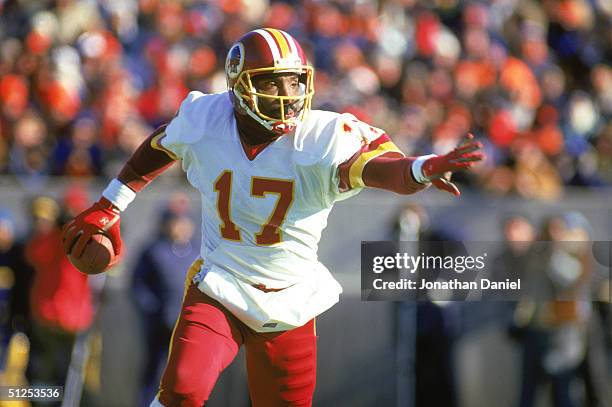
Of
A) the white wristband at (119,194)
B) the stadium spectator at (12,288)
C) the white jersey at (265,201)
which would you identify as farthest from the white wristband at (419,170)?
the stadium spectator at (12,288)

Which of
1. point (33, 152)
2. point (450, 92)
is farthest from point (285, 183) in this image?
point (450, 92)

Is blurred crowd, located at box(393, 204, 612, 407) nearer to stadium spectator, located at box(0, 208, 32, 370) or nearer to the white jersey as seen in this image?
stadium spectator, located at box(0, 208, 32, 370)

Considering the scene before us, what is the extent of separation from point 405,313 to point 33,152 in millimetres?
2873

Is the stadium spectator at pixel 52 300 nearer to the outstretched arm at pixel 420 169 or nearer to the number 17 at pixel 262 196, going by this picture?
the number 17 at pixel 262 196

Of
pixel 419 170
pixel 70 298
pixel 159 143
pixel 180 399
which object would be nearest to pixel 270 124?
pixel 159 143

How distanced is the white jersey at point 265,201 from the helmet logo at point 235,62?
0.18 meters

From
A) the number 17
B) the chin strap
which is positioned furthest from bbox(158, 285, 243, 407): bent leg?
the chin strap

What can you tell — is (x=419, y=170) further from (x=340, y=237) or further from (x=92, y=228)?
(x=340, y=237)

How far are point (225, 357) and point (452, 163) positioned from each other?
4.19ft

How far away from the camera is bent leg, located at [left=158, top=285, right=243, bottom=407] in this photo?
4.33 m

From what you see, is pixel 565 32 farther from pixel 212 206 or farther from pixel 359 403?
pixel 212 206

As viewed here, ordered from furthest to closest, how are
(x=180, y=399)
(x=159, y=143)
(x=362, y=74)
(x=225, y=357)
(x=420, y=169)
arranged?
(x=362, y=74), (x=159, y=143), (x=225, y=357), (x=180, y=399), (x=420, y=169)

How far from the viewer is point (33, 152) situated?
812cm

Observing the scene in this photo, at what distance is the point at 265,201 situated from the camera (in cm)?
457
